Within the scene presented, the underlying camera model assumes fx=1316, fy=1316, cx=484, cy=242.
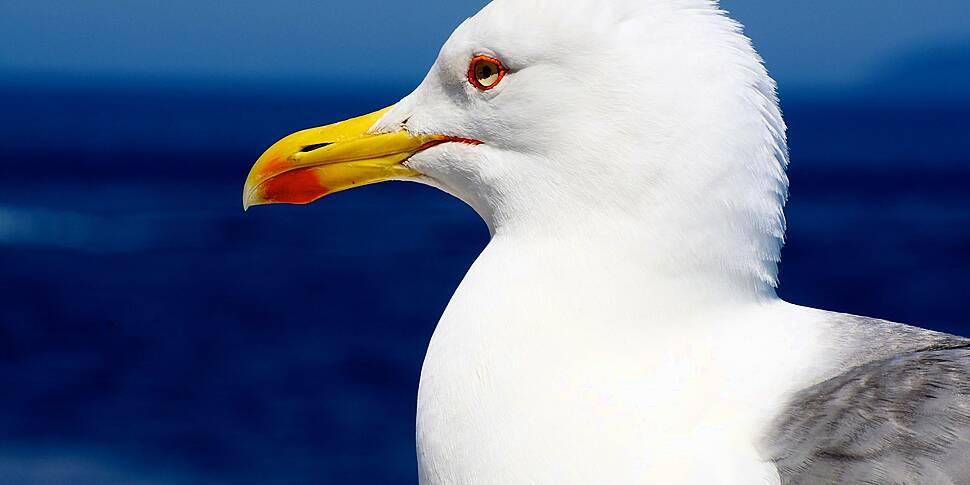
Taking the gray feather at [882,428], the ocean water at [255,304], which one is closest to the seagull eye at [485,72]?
the gray feather at [882,428]

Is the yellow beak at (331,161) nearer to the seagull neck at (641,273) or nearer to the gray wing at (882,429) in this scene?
the seagull neck at (641,273)

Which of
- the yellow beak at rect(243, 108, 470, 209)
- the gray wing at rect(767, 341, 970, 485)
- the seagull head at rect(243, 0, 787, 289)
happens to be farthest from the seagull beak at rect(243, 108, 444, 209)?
the gray wing at rect(767, 341, 970, 485)

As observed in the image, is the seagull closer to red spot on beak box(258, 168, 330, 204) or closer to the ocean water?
red spot on beak box(258, 168, 330, 204)

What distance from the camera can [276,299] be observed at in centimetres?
1650

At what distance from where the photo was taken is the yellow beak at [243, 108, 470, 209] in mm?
3270

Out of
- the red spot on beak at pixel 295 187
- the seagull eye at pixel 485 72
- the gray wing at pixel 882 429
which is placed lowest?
the gray wing at pixel 882 429

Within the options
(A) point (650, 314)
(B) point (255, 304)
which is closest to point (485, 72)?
(A) point (650, 314)

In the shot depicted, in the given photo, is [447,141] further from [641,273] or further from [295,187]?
[641,273]

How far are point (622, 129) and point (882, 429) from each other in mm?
813

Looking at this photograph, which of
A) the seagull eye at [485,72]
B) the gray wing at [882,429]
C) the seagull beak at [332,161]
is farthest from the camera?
the seagull beak at [332,161]

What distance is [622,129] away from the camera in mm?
2816

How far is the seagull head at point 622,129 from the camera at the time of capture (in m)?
2.74

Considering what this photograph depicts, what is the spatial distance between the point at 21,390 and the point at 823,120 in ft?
300

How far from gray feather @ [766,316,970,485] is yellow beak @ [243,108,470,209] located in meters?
1.15
